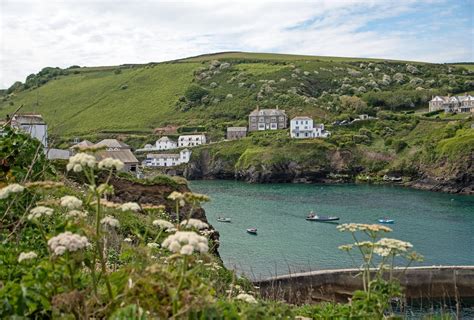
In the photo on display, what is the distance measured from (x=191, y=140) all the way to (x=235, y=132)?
10.5 metres

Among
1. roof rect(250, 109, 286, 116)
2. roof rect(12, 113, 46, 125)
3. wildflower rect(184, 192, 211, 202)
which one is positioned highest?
roof rect(250, 109, 286, 116)

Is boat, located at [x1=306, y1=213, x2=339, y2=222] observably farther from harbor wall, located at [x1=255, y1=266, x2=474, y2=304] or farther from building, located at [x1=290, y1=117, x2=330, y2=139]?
building, located at [x1=290, y1=117, x2=330, y2=139]

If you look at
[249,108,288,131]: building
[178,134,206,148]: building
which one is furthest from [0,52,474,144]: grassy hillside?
[249,108,288,131]: building

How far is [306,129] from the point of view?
366 feet

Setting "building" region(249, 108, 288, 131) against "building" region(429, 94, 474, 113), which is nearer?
"building" region(249, 108, 288, 131)

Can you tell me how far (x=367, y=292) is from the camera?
5.22 meters

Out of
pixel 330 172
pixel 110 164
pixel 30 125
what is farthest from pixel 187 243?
pixel 330 172

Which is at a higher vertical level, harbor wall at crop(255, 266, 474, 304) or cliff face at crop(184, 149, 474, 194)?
harbor wall at crop(255, 266, 474, 304)

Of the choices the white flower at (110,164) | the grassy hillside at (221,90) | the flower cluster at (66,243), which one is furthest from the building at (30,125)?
the grassy hillside at (221,90)

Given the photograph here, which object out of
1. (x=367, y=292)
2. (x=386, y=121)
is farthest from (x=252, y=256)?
(x=386, y=121)

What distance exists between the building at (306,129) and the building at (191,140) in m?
21.1

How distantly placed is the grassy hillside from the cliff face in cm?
1573

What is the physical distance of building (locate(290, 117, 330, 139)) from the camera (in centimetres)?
11038

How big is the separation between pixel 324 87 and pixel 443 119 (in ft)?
169
